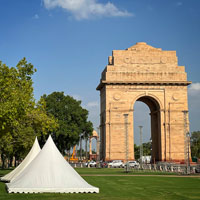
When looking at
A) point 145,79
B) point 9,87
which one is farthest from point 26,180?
point 145,79

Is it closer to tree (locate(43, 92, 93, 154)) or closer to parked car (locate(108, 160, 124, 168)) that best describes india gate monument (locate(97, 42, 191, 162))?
parked car (locate(108, 160, 124, 168))

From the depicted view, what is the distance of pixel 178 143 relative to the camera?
52562 mm

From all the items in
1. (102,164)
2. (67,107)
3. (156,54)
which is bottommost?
(102,164)

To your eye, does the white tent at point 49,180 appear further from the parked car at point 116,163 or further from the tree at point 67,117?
the tree at point 67,117

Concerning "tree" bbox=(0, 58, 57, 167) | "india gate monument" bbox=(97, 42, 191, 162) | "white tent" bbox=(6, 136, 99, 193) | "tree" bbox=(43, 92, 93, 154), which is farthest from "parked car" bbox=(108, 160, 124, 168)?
"white tent" bbox=(6, 136, 99, 193)

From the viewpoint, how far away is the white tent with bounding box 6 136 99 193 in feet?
51.0

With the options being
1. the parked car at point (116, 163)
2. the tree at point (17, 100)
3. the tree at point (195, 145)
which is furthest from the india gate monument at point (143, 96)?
the tree at point (195, 145)

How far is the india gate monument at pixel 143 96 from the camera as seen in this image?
52156mm

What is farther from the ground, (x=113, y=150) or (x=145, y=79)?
(x=145, y=79)

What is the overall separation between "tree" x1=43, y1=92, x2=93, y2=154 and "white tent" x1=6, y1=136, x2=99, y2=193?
1544 inches

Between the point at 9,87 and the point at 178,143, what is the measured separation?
35403mm

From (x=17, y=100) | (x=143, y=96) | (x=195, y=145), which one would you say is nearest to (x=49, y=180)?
(x=17, y=100)

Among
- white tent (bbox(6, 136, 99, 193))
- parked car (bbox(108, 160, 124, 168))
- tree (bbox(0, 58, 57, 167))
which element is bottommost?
parked car (bbox(108, 160, 124, 168))

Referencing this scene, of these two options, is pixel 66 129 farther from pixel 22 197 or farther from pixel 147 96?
pixel 22 197
